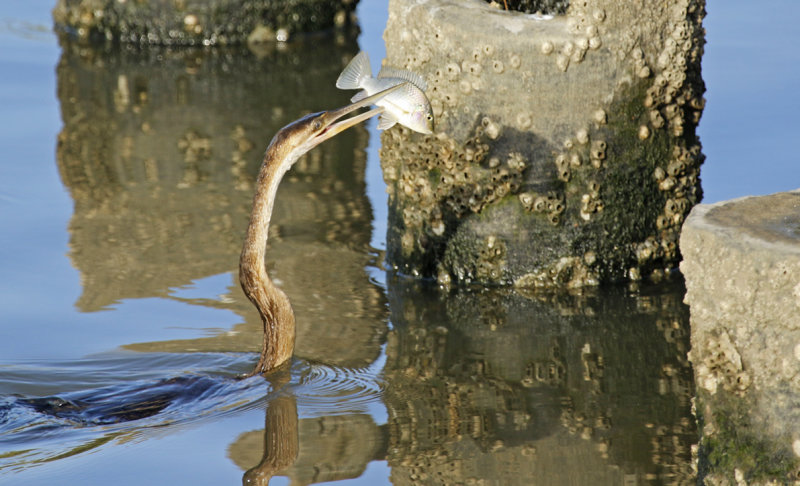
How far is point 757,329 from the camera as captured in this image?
11.4 ft

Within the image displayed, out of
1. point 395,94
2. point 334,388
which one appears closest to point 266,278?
point 334,388

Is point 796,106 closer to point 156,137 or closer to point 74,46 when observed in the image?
point 156,137

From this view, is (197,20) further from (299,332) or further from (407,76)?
(407,76)

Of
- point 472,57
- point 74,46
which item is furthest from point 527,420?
point 74,46

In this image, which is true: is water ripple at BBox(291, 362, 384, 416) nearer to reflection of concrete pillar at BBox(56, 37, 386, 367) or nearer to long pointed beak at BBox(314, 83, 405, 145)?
reflection of concrete pillar at BBox(56, 37, 386, 367)

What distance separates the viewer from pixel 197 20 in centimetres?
1096

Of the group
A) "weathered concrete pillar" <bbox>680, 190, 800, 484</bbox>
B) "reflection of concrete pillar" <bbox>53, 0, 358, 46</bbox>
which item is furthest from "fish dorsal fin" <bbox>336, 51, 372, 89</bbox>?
"reflection of concrete pillar" <bbox>53, 0, 358, 46</bbox>

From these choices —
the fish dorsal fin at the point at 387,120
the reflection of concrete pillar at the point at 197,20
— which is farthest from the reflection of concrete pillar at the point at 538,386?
the reflection of concrete pillar at the point at 197,20

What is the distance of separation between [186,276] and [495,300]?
1.64 meters

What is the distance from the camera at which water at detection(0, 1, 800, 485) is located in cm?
443

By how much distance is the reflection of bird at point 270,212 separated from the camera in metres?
4.51

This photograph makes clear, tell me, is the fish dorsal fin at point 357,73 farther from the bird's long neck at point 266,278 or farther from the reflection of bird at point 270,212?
the bird's long neck at point 266,278

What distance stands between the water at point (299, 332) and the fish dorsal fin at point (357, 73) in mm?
1247

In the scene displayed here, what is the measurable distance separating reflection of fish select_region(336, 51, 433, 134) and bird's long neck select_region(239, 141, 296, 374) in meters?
0.47
